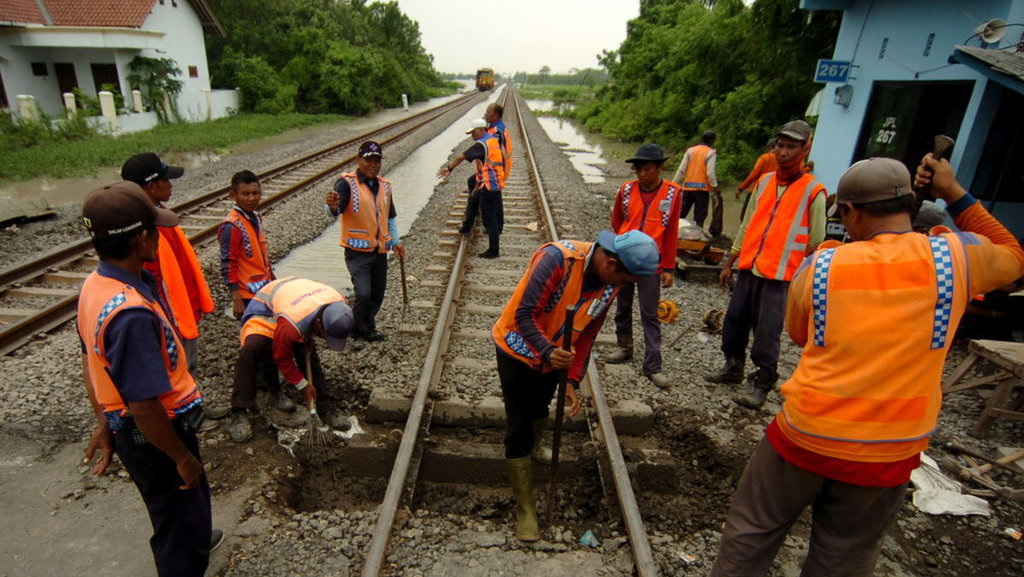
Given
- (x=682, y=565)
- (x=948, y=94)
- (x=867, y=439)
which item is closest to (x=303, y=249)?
(x=682, y=565)

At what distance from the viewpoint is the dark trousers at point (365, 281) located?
5035mm

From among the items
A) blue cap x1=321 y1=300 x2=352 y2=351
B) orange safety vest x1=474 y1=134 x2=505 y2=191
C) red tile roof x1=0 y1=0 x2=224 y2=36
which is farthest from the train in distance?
blue cap x1=321 y1=300 x2=352 y2=351

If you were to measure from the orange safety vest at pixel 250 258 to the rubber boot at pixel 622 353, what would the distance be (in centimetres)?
309

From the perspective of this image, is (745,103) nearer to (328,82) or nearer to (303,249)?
(303,249)

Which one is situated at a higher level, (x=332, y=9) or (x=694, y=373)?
(x=332, y=9)

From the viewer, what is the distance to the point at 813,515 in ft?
7.50

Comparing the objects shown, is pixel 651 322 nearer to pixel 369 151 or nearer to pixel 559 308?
pixel 559 308

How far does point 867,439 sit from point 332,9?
50.5 meters

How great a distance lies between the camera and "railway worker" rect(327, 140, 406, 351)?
4.87m

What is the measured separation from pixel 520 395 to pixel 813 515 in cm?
151

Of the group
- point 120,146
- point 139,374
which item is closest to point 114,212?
point 139,374

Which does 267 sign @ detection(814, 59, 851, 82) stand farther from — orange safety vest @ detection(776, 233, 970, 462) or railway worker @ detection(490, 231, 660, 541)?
orange safety vest @ detection(776, 233, 970, 462)

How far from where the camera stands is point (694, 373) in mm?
4902

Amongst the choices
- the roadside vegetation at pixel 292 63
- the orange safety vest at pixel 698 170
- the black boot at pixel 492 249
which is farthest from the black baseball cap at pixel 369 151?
the roadside vegetation at pixel 292 63
